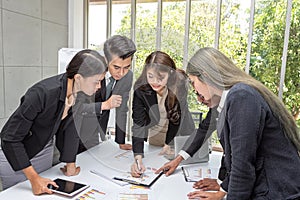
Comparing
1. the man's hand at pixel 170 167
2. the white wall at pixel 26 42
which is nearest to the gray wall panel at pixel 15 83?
the white wall at pixel 26 42

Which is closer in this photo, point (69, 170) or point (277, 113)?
point (277, 113)

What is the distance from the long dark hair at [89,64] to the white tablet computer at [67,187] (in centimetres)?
49

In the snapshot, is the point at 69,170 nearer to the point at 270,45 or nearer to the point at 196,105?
the point at 196,105

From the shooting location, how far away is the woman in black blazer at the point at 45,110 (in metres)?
1.12

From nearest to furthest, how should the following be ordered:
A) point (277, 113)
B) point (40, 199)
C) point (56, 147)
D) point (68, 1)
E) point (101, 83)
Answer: point (277, 113)
point (40, 199)
point (101, 83)
point (56, 147)
point (68, 1)

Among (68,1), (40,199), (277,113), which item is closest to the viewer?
(277,113)

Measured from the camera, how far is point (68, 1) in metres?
2.51

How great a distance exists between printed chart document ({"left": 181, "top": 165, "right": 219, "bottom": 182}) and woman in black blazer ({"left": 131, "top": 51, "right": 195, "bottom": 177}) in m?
0.19

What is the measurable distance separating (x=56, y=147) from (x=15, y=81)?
0.86 m

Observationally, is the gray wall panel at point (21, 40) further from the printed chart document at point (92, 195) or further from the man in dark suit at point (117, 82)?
the printed chart document at point (92, 195)

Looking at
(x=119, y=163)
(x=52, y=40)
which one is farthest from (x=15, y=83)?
(x=119, y=163)

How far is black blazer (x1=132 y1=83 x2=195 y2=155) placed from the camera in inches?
46.5

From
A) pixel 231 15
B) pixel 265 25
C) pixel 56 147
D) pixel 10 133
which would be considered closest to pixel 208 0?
pixel 231 15

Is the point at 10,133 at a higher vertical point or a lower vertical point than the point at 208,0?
lower
